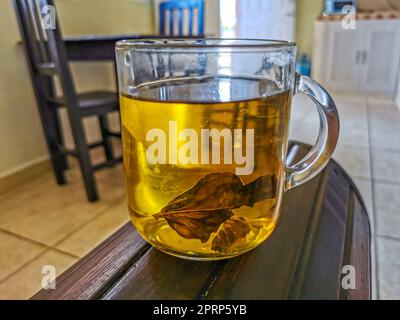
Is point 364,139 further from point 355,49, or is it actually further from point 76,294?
point 76,294

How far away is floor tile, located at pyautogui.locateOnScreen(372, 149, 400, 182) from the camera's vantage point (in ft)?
4.92

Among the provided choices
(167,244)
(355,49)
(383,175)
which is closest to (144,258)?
(167,244)

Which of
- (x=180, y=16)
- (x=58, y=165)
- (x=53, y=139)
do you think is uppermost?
(x=180, y=16)

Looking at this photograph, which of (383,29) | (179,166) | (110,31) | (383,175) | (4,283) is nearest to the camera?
(179,166)

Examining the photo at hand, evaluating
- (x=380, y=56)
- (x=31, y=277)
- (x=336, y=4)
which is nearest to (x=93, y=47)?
(x=31, y=277)

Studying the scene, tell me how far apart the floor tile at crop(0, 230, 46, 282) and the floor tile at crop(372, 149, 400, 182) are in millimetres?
1418

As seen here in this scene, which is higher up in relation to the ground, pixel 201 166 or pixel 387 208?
pixel 201 166

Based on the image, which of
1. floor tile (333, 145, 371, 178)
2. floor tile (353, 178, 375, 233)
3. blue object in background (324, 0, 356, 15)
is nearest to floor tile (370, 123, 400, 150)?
floor tile (333, 145, 371, 178)

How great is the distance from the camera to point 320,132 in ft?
1.24

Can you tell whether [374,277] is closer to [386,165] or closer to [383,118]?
[386,165]

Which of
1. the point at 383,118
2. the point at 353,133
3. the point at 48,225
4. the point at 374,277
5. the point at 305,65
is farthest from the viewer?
the point at 305,65

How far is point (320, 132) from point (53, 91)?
1442 millimetres

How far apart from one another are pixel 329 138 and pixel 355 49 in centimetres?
322

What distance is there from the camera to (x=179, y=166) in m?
0.31
